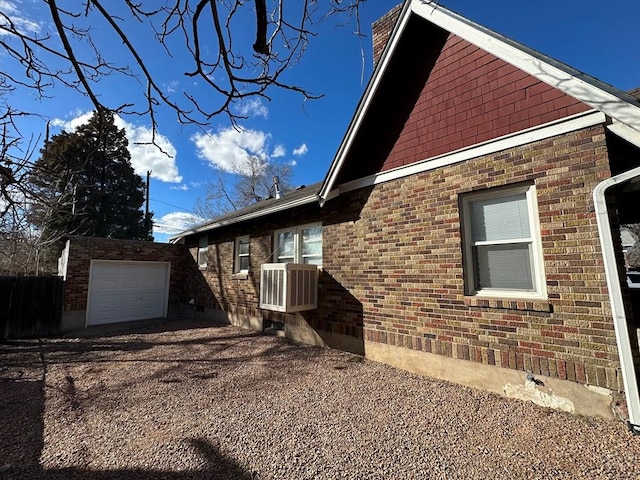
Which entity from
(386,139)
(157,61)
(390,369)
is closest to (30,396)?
(157,61)

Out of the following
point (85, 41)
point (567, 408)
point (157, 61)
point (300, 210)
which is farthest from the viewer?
point (300, 210)

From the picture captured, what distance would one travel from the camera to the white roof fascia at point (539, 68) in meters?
3.41

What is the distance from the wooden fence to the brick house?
8.16 metres

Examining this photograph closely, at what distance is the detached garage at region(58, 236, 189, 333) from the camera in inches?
393

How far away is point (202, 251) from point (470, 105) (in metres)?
10.2

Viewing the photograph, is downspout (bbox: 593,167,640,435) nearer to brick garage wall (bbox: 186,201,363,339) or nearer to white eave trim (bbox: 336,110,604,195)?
white eave trim (bbox: 336,110,604,195)

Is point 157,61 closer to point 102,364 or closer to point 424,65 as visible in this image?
point 424,65

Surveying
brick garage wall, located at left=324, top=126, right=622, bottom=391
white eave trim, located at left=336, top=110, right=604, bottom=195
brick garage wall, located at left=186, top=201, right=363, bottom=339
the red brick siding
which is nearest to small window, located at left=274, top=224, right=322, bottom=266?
brick garage wall, located at left=186, top=201, right=363, bottom=339

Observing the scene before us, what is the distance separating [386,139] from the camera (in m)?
5.89

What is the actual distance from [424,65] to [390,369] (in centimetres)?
539

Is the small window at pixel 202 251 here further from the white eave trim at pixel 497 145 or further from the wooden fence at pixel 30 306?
the white eave trim at pixel 497 145

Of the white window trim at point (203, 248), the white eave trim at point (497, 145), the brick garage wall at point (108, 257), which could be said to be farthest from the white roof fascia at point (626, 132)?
the brick garage wall at point (108, 257)

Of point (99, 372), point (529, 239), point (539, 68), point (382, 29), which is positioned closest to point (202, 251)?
point (99, 372)

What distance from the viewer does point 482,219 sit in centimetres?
467
